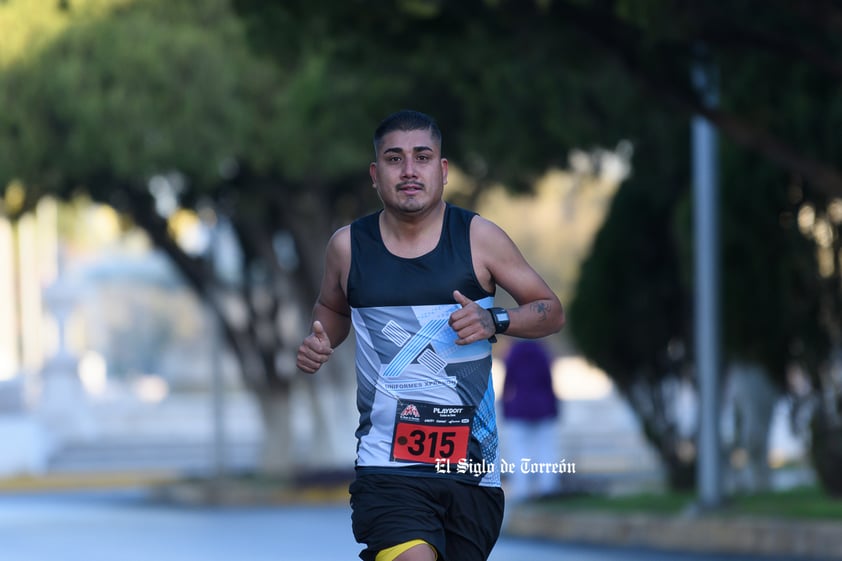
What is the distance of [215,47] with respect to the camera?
2281cm

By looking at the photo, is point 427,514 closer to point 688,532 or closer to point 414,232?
point 414,232

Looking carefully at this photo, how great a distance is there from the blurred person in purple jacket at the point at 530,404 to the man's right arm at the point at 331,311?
10960 mm

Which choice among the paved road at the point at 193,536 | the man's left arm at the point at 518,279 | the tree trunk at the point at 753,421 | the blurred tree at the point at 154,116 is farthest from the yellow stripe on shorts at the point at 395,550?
the blurred tree at the point at 154,116

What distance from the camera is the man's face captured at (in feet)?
18.2

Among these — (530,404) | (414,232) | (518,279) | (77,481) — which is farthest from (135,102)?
(518,279)

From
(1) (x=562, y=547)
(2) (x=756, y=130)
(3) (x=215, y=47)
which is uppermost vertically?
(3) (x=215, y=47)

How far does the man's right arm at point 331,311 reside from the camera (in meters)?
5.49

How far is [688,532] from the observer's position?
46.2ft

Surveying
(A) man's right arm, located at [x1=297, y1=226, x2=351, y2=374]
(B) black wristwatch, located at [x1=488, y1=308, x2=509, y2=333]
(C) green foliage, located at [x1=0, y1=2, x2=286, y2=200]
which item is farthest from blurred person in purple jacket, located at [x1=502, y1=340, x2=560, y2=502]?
(B) black wristwatch, located at [x1=488, y1=308, x2=509, y2=333]

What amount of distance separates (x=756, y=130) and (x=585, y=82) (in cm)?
386

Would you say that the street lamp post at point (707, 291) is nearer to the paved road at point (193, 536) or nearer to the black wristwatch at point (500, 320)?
the paved road at point (193, 536)

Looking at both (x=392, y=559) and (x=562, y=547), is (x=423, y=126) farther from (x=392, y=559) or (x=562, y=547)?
(x=562, y=547)

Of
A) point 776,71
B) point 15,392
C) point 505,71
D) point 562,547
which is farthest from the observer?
point 15,392

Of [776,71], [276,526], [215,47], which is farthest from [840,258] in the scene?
[215,47]
